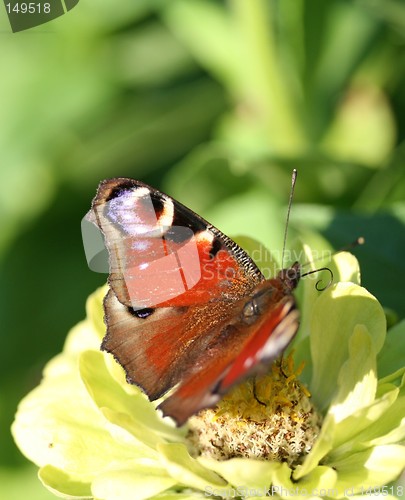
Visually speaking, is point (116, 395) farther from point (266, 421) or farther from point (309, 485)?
point (309, 485)

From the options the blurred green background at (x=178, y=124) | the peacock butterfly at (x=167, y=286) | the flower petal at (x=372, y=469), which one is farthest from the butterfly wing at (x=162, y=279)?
the blurred green background at (x=178, y=124)

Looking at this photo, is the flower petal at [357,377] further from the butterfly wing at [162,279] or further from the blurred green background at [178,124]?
the blurred green background at [178,124]

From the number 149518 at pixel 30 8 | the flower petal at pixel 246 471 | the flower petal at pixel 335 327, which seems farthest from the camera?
the number 149518 at pixel 30 8

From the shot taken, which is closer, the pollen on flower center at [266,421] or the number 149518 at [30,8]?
the pollen on flower center at [266,421]

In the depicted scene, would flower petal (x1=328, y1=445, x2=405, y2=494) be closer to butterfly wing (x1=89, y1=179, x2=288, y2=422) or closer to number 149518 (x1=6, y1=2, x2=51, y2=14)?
butterfly wing (x1=89, y1=179, x2=288, y2=422)

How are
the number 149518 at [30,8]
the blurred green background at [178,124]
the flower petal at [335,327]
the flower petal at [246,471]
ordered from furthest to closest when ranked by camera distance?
1. the number 149518 at [30,8]
2. the blurred green background at [178,124]
3. the flower petal at [335,327]
4. the flower petal at [246,471]

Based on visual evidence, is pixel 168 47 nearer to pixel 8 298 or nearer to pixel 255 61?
pixel 255 61

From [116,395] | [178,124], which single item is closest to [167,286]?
[116,395]

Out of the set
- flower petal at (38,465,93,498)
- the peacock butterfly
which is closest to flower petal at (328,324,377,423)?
the peacock butterfly
